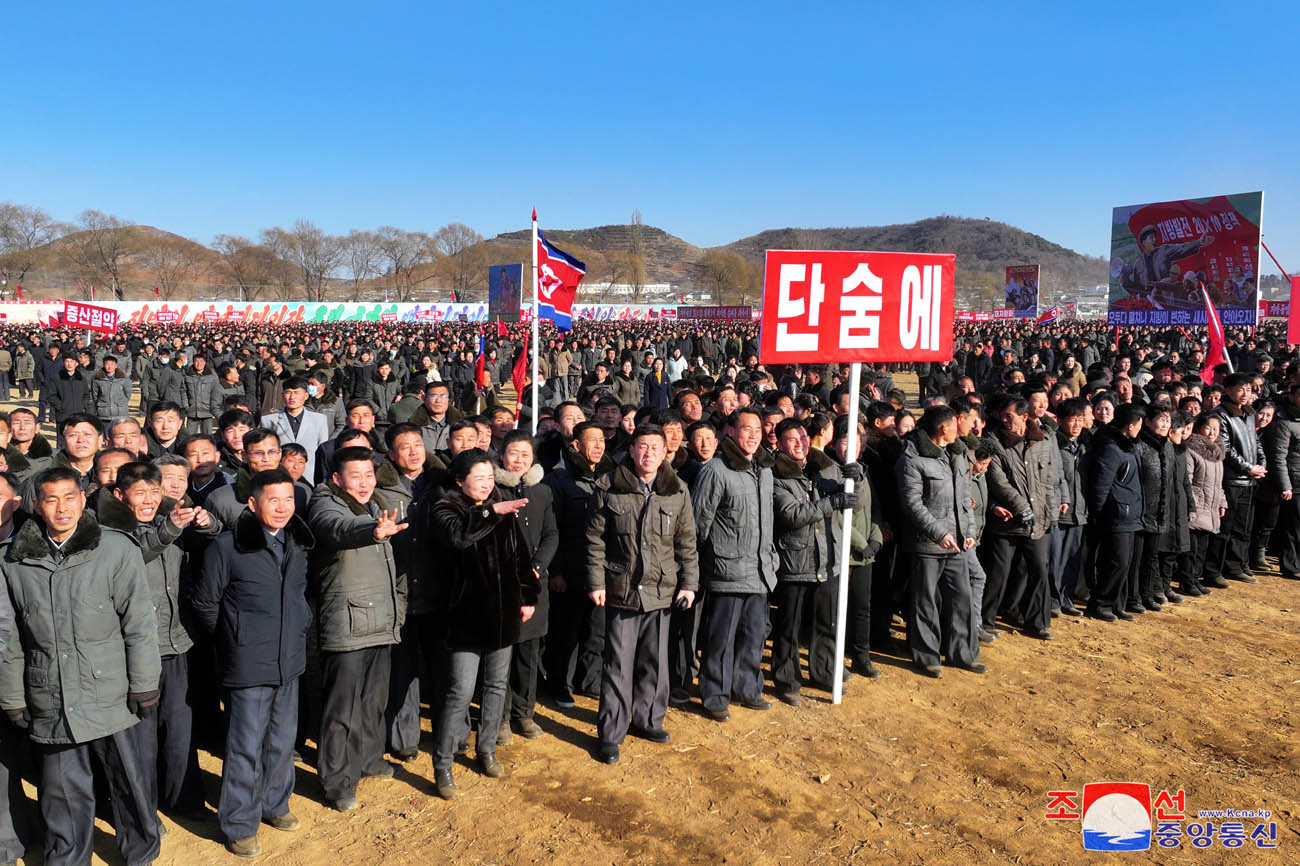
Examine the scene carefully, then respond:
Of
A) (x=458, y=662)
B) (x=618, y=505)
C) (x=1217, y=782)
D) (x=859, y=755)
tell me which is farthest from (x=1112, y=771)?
(x=458, y=662)

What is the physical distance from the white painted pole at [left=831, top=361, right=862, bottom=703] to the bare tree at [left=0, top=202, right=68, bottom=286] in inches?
3190

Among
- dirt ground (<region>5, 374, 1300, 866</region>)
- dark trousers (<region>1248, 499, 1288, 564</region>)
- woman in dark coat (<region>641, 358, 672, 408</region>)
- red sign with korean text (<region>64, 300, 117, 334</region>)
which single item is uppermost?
red sign with korean text (<region>64, 300, 117, 334</region>)

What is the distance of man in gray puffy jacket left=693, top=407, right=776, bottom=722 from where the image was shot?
181 inches

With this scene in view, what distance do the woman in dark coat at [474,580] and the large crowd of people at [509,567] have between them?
14mm

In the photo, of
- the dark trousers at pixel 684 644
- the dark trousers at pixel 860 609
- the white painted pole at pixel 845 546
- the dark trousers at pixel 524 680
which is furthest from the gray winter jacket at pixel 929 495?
the dark trousers at pixel 524 680

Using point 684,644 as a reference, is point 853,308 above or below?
above

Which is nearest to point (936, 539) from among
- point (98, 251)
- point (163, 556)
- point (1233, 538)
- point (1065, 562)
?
point (1065, 562)

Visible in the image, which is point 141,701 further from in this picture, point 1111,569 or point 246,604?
point 1111,569

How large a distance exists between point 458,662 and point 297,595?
2.65 ft

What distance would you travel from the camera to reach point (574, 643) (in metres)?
4.98

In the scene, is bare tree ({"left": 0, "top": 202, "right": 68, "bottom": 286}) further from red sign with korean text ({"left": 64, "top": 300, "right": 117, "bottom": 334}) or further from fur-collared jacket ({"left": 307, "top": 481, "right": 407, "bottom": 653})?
fur-collared jacket ({"left": 307, "top": 481, "right": 407, "bottom": 653})

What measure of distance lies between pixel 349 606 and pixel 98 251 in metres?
84.6

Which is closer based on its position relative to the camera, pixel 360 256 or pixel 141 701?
pixel 141 701

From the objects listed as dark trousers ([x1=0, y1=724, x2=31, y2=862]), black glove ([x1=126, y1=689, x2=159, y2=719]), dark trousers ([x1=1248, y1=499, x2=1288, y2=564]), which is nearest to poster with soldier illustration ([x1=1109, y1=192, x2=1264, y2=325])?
dark trousers ([x1=1248, y1=499, x2=1288, y2=564])
